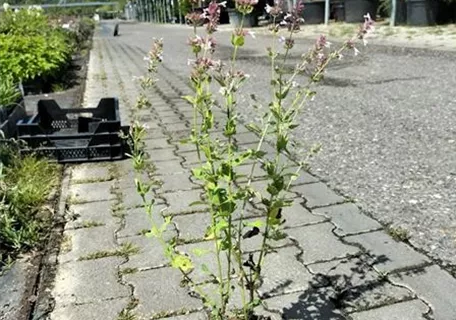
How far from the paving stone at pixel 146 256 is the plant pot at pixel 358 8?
18.2 meters

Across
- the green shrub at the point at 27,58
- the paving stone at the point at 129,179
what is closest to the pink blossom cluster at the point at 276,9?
the paving stone at the point at 129,179

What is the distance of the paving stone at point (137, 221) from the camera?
2.91 m

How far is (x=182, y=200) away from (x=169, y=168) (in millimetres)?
727

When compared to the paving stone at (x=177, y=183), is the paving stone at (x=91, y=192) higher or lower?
lower

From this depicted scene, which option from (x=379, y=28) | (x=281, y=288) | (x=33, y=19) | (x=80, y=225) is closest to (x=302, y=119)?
(x=80, y=225)

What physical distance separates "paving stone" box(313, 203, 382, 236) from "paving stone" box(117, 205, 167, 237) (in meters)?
0.96

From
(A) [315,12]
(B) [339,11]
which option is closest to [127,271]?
(B) [339,11]

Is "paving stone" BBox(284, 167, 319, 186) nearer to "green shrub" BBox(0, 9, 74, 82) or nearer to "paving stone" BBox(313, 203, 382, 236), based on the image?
"paving stone" BBox(313, 203, 382, 236)

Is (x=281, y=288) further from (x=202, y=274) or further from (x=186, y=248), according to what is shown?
(x=186, y=248)

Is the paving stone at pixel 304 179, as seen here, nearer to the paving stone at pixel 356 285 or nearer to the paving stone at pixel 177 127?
the paving stone at pixel 356 285

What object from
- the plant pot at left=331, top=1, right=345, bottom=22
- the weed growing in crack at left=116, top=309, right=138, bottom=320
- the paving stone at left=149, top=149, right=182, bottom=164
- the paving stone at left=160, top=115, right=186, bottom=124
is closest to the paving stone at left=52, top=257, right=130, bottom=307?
the weed growing in crack at left=116, top=309, right=138, bottom=320

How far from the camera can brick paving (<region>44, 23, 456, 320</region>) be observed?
2125mm

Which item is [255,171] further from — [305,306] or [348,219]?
[305,306]

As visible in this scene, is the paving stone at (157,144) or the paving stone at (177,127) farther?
the paving stone at (177,127)
